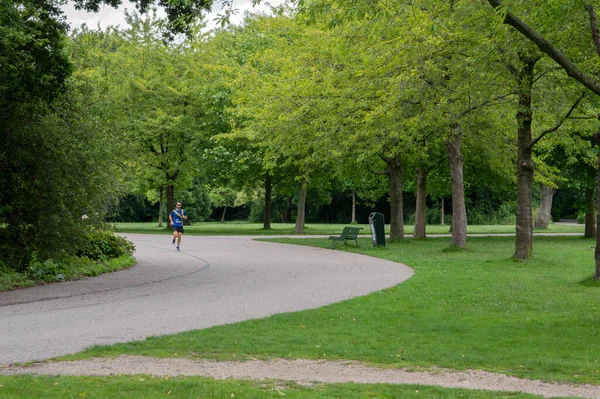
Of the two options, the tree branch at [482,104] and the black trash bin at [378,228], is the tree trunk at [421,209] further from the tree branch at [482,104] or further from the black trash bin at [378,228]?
the tree branch at [482,104]

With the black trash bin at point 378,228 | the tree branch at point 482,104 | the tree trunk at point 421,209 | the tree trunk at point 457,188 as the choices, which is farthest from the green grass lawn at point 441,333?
the tree trunk at point 421,209

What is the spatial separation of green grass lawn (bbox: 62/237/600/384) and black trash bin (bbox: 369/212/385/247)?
1046 cm

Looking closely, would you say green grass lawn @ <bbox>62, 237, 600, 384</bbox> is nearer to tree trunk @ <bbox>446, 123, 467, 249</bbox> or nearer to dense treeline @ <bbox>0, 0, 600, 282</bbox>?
dense treeline @ <bbox>0, 0, 600, 282</bbox>

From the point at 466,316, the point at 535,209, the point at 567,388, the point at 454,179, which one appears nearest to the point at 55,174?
the point at 466,316

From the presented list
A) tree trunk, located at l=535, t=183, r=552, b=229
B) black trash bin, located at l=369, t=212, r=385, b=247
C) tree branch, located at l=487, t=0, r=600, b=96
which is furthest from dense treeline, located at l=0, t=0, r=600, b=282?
tree trunk, located at l=535, t=183, r=552, b=229

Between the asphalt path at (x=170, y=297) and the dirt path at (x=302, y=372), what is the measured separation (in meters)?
0.93

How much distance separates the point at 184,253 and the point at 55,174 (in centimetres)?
841

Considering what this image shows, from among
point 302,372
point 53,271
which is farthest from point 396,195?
point 302,372

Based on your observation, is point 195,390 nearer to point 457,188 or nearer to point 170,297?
point 170,297

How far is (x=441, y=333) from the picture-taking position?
8609 mm

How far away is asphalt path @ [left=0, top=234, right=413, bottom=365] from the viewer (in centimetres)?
859

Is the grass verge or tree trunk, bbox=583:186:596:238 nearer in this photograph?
the grass verge

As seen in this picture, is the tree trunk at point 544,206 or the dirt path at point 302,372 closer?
the dirt path at point 302,372

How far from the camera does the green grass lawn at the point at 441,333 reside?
7.12m
